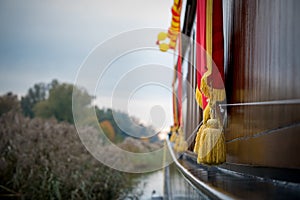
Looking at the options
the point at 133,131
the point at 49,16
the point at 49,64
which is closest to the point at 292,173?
the point at 133,131

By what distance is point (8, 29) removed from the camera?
625cm

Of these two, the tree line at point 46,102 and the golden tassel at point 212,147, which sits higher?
the tree line at point 46,102

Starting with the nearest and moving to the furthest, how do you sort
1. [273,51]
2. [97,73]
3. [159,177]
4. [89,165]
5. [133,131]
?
[273,51] < [97,73] < [133,131] < [89,165] < [159,177]

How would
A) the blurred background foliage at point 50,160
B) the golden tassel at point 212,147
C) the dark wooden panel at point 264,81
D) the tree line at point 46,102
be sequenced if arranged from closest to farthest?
the dark wooden panel at point 264,81, the golden tassel at point 212,147, the blurred background foliage at point 50,160, the tree line at point 46,102

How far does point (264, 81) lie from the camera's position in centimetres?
108

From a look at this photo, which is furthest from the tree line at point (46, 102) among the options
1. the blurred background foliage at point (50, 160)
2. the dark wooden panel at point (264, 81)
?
the dark wooden panel at point (264, 81)

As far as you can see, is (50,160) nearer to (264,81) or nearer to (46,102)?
(46,102)

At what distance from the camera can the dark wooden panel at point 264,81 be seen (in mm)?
→ 891

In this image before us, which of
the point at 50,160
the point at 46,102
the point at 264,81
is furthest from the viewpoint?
the point at 46,102

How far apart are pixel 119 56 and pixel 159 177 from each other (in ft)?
16.9

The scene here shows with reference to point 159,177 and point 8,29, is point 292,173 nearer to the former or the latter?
point 8,29

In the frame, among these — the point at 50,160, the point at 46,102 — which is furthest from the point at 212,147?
the point at 46,102

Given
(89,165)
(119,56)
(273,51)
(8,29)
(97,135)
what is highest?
(8,29)

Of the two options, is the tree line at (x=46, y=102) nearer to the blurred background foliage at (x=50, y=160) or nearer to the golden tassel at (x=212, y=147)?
the blurred background foliage at (x=50, y=160)
